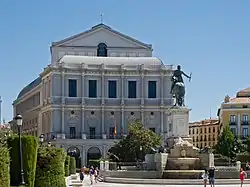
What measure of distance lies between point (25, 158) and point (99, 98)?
296 ft

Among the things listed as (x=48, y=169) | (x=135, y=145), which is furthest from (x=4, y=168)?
(x=135, y=145)

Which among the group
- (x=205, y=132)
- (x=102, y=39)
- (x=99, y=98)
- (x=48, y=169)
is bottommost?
(x=205, y=132)

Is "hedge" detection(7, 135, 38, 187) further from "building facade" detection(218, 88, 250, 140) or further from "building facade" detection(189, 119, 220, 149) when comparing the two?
"building facade" detection(189, 119, 220, 149)

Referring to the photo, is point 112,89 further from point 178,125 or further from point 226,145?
point 178,125

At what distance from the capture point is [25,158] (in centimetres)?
3000

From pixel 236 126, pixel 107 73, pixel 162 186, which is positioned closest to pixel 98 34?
pixel 107 73

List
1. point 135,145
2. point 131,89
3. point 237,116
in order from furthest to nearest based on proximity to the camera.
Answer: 1. point 237,116
2. point 131,89
3. point 135,145

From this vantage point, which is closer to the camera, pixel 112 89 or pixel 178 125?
pixel 178 125

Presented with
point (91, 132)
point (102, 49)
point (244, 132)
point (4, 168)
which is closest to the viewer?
point (4, 168)

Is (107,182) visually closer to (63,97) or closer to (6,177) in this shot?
(6,177)

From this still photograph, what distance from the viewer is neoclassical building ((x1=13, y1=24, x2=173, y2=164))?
11719cm

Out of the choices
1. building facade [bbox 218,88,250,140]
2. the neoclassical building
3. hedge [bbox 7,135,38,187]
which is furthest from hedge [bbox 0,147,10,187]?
building facade [bbox 218,88,250,140]

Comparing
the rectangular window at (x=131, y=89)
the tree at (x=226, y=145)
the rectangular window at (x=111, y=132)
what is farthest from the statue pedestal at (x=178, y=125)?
the rectangular window at (x=131, y=89)

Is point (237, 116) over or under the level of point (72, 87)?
under
